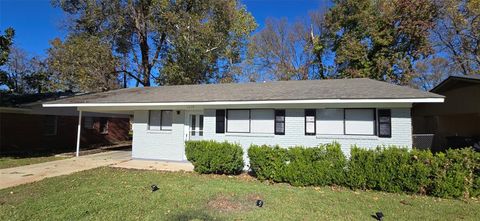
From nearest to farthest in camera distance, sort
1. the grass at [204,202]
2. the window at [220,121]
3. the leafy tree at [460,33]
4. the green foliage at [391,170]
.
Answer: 1. the grass at [204,202]
2. the green foliage at [391,170]
3. the window at [220,121]
4. the leafy tree at [460,33]

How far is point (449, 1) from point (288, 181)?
19288 millimetres

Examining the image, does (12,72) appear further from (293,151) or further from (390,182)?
(390,182)

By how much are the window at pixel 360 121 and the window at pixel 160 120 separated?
305 inches

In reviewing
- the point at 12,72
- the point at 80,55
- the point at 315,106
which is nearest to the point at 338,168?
the point at 315,106

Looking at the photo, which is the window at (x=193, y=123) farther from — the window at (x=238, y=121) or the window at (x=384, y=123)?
the window at (x=384, y=123)

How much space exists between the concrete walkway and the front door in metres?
1.27

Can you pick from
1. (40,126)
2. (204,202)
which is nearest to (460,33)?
(204,202)

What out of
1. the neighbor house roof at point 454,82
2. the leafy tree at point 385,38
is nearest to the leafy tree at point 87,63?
the leafy tree at point 385,38

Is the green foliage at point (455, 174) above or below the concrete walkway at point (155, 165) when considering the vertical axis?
above

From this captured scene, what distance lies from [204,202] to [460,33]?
24.1 m

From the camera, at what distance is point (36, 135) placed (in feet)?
59.1

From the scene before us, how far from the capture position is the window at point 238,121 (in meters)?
12.0

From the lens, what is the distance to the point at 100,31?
20.9m

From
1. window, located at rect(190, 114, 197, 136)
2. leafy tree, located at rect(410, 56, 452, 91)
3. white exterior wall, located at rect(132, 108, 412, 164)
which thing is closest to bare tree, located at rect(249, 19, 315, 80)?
leafy tree, located at rect(410, 56, 452, 91)
